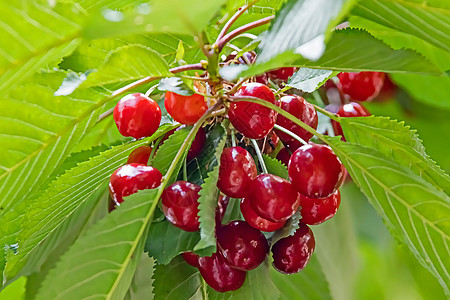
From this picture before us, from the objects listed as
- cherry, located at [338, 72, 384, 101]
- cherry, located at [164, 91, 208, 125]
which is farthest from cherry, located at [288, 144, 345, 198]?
cherry, located at [338, 72, 384, 101]

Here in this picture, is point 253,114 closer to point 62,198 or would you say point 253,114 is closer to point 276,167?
point 276,167

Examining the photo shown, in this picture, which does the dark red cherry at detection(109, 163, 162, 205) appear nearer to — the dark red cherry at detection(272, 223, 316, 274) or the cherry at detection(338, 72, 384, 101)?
the dark red cherry at detection(272, 223, 316, 274)

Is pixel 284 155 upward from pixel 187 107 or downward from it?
downward

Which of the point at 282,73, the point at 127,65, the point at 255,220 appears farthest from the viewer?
the point at 282,73

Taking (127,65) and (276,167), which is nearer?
(127,65)

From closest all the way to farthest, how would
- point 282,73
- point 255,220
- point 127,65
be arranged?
point 127,65 < point 255,220 < point 282,73

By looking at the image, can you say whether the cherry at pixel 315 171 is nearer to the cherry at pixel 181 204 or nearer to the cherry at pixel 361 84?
the cherry at pixel 181 204

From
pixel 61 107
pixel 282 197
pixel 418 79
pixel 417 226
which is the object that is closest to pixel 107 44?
pixel 61 107

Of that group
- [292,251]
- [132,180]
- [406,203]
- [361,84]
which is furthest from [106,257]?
[361,84]
